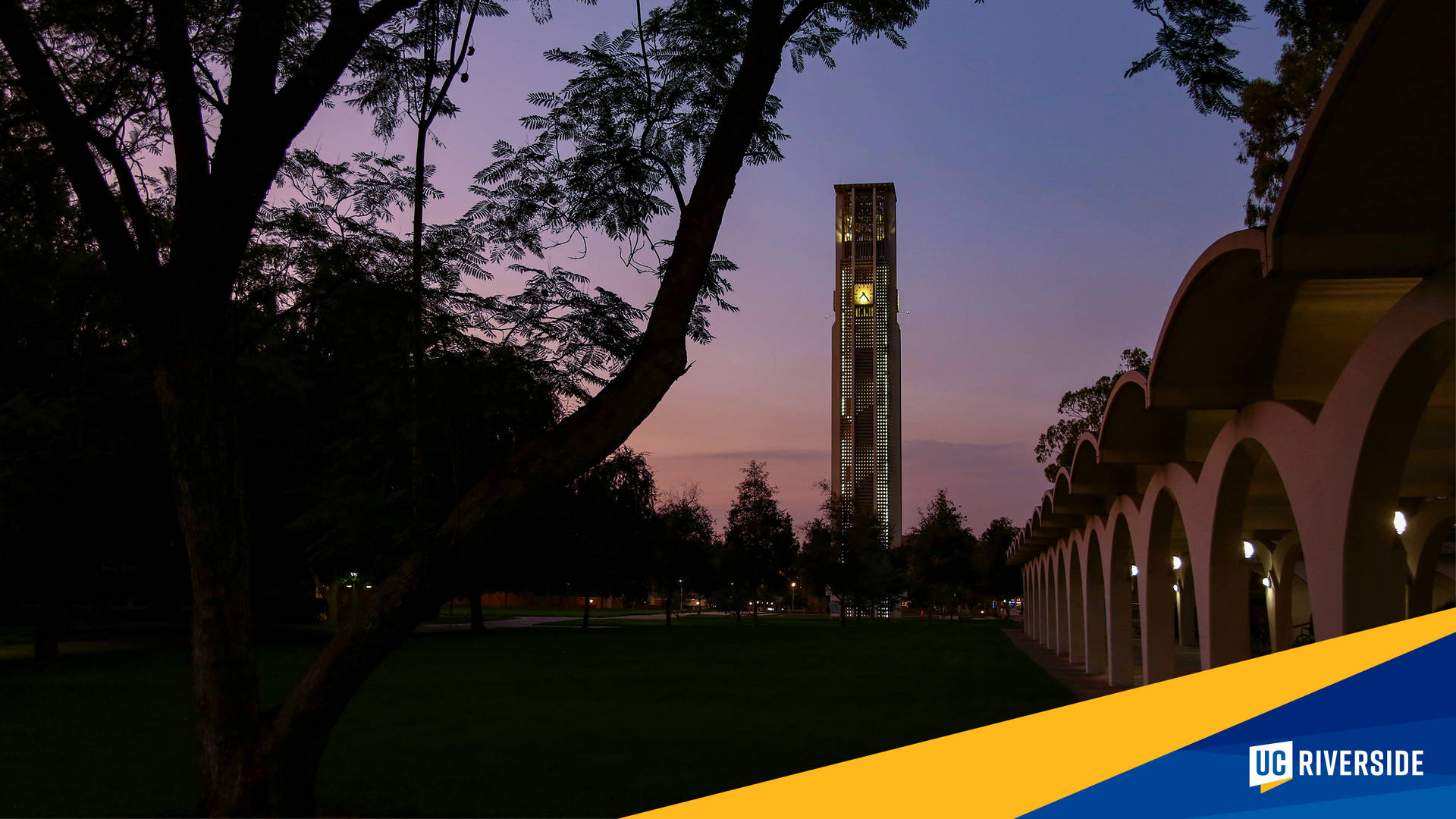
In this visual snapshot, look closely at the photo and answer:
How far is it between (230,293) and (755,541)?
5535cm

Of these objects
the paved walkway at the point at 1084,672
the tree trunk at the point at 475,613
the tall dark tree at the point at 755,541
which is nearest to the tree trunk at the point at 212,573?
the paved walkway at the point at 1084,672

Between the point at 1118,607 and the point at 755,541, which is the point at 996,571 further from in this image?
the point at 1118,607

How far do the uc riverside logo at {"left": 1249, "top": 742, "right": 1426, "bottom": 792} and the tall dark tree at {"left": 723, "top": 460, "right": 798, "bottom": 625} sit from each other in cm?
5502

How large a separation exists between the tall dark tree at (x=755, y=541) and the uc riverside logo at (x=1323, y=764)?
55.0 meters

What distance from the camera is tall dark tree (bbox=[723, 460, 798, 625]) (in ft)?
201

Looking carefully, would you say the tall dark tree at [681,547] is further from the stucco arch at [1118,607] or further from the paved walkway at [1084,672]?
the stucco arch at [1118,607]

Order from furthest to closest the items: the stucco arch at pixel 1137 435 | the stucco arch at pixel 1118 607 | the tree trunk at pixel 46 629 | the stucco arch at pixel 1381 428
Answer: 1. the tree trunk at pixel 46 629
2. the stucco arch at pixel 1118 607
3. the stucco arch at pixel 1137 435
4. the stucco arch at pixel 1381 428

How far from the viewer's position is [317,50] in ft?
23.8

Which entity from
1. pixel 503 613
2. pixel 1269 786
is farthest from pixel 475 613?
pixel 1269 786

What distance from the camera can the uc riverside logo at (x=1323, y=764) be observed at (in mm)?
5980

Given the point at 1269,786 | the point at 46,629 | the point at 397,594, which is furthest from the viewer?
the point at 46,629

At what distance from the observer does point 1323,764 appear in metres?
6.22

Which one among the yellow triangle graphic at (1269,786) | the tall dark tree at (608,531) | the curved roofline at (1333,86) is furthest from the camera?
the tall dark tree at (608,531)

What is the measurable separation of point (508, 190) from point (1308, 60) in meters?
17.3
